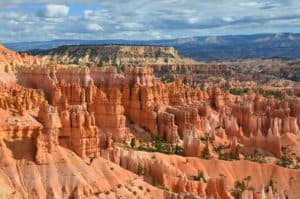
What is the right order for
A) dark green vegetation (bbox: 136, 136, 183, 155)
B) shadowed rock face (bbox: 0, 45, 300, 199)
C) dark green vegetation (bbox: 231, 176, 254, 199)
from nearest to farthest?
shadowed rock face (bbox: 0, 45, 300, 199), dark green vegetation (bbox: 231, 176, 254, 199), dark green vegetation (bbox: 136, 136, 183, 155)

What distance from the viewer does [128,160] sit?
6094 centimetres

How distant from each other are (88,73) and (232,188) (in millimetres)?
33670

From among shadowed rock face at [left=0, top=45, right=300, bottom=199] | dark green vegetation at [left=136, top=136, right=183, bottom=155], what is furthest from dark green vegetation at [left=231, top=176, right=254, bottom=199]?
dark green vegetation at [left=136, top=136, right=183, bottom=155]

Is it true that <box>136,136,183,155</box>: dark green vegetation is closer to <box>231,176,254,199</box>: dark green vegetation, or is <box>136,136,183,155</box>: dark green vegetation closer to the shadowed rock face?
the shadowed rock face

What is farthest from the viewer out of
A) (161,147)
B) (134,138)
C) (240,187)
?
(134,138)

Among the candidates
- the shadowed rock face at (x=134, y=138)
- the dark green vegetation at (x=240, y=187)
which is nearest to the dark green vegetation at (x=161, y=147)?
the shadowed rock face at (x=134, y=138)

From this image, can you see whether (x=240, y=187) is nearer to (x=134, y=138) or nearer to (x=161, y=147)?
(x=161, y=147)

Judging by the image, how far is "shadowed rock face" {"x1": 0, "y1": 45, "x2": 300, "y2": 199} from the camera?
50.7 metres

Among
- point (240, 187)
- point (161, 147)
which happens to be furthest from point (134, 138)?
point (240, 187)

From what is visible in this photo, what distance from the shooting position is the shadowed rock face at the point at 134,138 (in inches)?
1996

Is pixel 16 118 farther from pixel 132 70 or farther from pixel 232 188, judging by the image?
pixel 132 70

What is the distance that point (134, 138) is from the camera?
7919 cm

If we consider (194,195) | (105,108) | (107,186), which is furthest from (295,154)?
(107,186)

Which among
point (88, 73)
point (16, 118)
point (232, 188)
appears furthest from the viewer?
point (88, 73)
